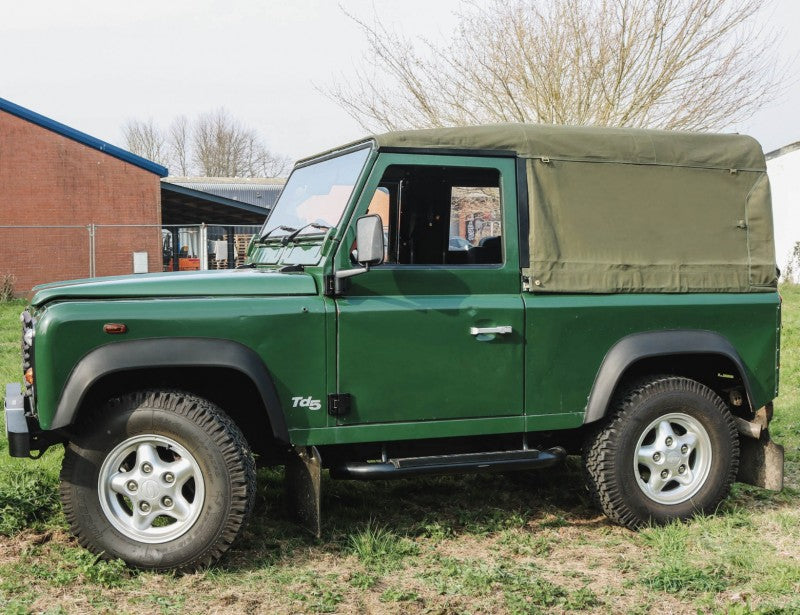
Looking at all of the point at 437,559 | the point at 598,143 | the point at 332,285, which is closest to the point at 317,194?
the point at 332,285

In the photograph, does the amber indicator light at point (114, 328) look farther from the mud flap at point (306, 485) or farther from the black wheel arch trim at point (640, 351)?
the black wheel arch trim at point (640, 351)

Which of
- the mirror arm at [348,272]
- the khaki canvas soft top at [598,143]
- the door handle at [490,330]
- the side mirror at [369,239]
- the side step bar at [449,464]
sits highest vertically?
the khaki canvas soft top at [598,143]

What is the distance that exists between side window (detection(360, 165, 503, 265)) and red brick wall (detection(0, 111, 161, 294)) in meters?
18.3

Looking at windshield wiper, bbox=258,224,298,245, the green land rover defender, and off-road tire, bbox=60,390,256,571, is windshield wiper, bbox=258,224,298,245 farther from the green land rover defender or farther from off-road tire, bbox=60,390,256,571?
off-road tire, bbox=60,390,256,571

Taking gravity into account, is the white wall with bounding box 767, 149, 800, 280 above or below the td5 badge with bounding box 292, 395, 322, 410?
above

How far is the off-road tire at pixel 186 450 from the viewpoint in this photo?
4.26 metres

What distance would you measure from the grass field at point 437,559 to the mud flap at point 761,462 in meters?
0.19

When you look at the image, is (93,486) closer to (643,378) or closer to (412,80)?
(643,378)

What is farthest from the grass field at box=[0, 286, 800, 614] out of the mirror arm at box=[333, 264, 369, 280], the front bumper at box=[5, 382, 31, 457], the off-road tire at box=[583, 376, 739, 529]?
the mirror arm at box=[333, 264, 369, 280]

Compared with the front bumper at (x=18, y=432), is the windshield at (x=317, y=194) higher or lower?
higher

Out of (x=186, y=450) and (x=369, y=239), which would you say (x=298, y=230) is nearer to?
(x=369, y=239)

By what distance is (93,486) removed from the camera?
4277 millimetres

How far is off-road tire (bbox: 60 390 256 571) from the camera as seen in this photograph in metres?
4.26

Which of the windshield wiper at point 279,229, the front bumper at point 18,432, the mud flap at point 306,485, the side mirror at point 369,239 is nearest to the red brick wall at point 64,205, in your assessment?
the windshield wiper at point 279,229
